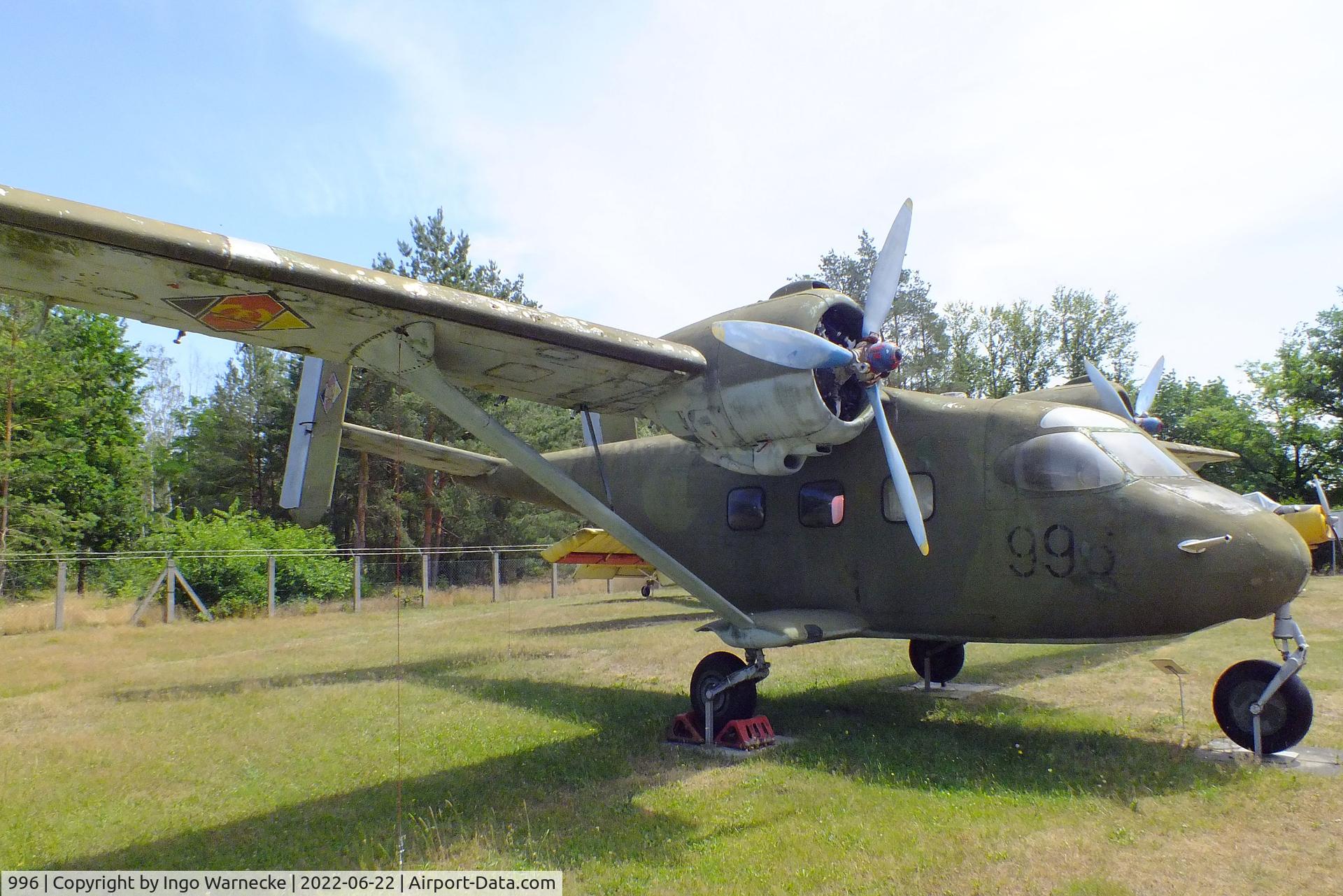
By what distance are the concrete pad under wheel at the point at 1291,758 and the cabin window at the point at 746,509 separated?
14.3 feet

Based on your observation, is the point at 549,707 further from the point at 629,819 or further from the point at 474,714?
the point at 629,819

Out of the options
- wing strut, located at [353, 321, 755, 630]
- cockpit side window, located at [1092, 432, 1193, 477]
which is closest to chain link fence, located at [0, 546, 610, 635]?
wing strut, located at [353, 321, 755, 630]

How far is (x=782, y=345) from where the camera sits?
6.28 metres

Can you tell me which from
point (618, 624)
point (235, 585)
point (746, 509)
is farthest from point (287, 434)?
point (746, 509)

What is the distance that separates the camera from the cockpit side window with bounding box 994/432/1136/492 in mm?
6445

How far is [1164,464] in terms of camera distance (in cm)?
661

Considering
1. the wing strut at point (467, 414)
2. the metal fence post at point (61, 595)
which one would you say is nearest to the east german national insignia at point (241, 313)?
the wing strut at point (467, 414)

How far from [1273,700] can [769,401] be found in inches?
188

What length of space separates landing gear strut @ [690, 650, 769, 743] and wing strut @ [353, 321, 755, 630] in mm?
1208

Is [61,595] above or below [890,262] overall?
below

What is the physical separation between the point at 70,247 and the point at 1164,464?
7.95 meters

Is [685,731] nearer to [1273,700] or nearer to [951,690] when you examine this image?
[951,690]

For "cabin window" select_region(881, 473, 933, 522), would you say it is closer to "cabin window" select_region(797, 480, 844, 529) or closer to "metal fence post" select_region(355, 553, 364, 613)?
"cabin window" select_region(797, 480, 844, 529)

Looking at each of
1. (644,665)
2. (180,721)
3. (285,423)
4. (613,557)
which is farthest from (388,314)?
(285,423)
